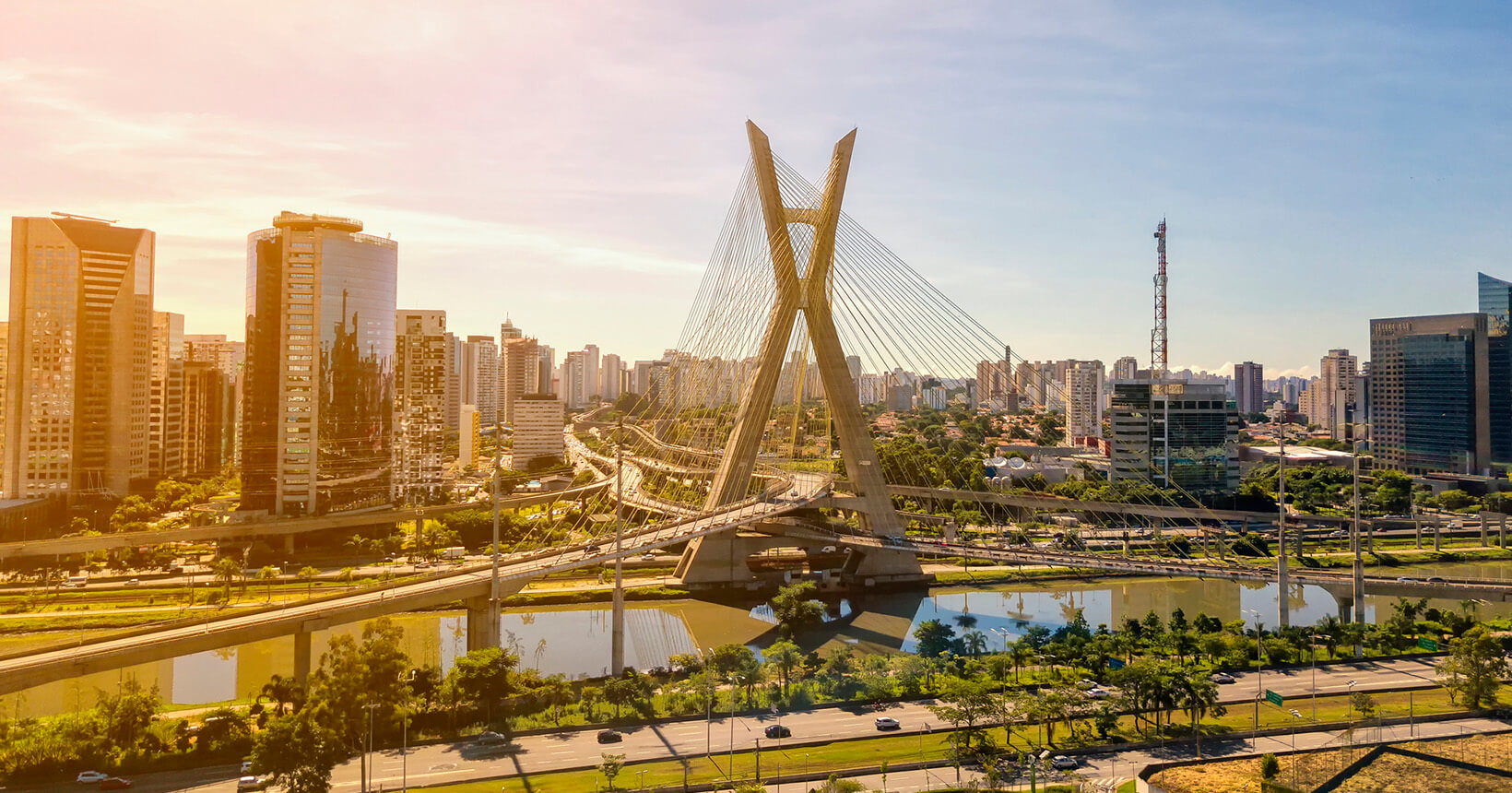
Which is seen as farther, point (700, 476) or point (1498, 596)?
point (700, 476)

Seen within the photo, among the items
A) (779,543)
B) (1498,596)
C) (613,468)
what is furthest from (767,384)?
(613,468)

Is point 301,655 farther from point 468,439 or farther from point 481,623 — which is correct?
point 468,439

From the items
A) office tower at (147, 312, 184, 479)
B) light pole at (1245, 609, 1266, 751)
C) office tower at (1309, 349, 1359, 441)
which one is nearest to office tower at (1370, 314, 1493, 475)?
office tower at (1309, 349, 1359, 441)

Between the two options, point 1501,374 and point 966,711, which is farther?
point 1501,374

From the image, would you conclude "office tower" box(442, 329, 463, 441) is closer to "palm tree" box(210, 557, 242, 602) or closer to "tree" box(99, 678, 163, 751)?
"palm tree" box(210, 557, 242, 602)

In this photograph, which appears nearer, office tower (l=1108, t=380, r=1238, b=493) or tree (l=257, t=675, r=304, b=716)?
tree (l=257, t=675, r=304, b=716)

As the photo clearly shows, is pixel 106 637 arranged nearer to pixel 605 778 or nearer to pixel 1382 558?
pixel 605 778

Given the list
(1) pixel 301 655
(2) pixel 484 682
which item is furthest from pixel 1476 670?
(1) pixel 301 655
